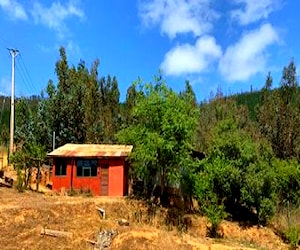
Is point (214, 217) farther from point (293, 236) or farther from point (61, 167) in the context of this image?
point (61, 167)

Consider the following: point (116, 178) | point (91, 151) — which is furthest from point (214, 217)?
point (91, 151)

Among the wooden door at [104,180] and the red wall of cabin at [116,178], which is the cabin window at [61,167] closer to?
the wooden door at [104,180]

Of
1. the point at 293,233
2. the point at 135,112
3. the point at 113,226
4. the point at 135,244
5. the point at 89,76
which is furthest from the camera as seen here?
the point at 89,76

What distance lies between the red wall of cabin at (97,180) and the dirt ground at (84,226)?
2557 millimetres

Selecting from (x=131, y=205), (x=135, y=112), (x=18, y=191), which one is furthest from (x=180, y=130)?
(x=18, y=191)

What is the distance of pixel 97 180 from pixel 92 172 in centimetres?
70

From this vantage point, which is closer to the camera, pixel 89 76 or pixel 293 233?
pixel 293 233

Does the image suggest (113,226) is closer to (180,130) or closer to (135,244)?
(135,244)

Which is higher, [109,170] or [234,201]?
[109,170]

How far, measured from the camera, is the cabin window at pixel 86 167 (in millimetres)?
33188

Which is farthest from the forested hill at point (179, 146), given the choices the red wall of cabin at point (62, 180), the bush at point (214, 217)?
the red wall of cabin at point (62, 180)

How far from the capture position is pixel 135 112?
31.5 meters

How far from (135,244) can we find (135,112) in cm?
1082

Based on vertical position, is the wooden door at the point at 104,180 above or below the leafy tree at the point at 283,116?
below
